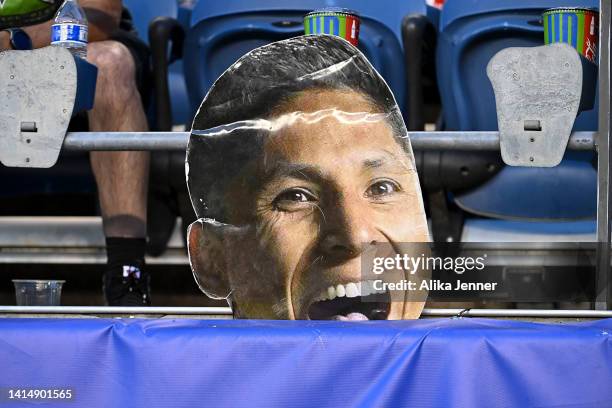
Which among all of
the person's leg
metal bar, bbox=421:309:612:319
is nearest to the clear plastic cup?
the person's leg

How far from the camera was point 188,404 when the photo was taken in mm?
1990

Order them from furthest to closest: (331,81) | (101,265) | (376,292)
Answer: (101,265)
(331,81)
(376,292)

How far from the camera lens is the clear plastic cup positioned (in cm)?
268

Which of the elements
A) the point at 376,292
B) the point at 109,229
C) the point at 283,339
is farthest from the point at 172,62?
the point at 283,339

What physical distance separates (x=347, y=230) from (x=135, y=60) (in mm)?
965

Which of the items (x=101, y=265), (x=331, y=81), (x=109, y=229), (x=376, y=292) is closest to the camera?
(x=376, y=292)

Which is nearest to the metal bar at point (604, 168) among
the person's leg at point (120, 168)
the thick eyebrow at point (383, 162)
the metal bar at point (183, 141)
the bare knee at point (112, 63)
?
the metal bar at point (183, 141)

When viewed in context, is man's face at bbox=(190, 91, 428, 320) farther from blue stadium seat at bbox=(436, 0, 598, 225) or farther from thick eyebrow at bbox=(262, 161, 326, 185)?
blue stadium seat at bbox=(436, 0, 598, 225)

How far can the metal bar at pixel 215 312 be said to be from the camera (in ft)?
7.48

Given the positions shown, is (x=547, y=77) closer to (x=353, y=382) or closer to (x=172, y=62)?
(x=353, y=382)

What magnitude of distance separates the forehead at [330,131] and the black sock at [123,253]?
55 cm

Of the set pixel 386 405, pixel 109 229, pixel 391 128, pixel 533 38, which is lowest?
pixel 386 405

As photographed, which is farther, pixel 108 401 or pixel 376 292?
pixel 376 292

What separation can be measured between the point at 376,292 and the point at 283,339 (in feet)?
1.36
